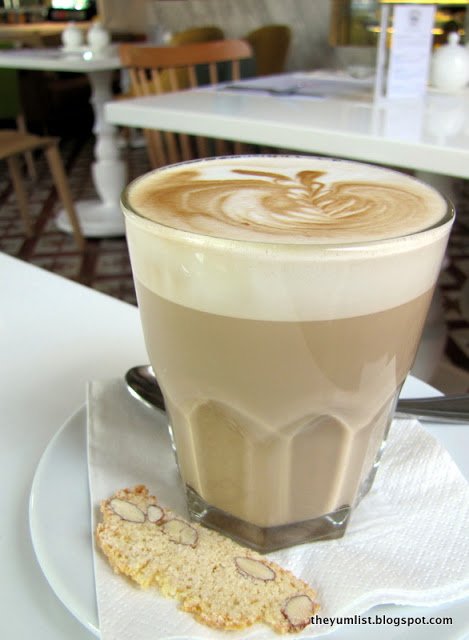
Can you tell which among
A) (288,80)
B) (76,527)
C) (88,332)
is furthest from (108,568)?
(288,80)

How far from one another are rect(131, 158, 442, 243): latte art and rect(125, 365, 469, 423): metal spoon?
0.47 feet

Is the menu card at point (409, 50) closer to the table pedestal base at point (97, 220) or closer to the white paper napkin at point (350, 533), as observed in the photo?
the white paper napkin at point (350, 533)

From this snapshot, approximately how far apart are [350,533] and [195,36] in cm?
413

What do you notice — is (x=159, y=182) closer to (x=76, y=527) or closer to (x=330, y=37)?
(x=76, y=527)

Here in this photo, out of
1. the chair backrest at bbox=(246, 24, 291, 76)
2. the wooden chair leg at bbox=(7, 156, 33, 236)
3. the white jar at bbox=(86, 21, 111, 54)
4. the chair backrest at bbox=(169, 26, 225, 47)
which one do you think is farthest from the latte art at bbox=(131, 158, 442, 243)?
the chair backrest at bbox=(246, 24, 291, 76)

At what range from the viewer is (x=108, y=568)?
0.31 m

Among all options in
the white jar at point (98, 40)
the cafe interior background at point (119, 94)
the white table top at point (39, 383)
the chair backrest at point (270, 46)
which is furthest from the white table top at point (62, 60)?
the white table top at point (39, 383)

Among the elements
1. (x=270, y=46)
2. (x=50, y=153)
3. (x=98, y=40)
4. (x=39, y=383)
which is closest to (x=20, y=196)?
(x=50, y=153)

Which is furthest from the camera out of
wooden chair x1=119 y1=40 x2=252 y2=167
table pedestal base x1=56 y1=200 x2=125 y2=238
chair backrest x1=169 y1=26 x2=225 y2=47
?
chair backrest x1=169 y1=26 x2=225 y2=47

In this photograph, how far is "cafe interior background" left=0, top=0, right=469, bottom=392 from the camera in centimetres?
214

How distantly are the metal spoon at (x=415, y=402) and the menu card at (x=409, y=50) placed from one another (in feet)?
3.73

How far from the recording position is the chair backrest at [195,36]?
3.84 metres

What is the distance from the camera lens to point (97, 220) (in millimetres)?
2652

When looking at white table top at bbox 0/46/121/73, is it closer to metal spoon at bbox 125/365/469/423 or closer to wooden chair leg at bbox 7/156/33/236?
wooden chair leg at bbox 7/156/33/236
